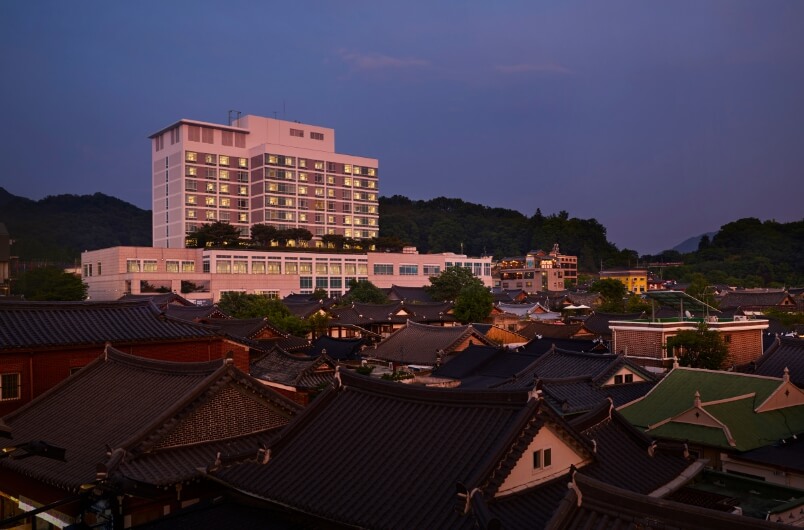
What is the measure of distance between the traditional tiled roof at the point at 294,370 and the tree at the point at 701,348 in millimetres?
19071

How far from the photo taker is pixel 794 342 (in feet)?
97.3

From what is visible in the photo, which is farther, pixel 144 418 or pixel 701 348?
pixel 701 348

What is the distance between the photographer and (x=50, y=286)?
3231 inches

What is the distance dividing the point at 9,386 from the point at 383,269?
106368mm

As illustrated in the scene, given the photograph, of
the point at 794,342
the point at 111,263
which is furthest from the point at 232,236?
the point at 794,342

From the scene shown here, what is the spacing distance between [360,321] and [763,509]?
5668 cm

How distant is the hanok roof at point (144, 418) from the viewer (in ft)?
47.3

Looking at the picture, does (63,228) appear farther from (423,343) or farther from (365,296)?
(423,343)

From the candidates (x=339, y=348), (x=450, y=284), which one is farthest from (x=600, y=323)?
(x=450, y=284)

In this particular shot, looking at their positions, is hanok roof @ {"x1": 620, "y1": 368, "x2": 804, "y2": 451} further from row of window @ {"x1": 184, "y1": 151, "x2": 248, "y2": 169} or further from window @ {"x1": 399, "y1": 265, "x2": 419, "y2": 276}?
row of window @ {"x1": 184, "y1": 151, "x2": 248, "y2": 169}

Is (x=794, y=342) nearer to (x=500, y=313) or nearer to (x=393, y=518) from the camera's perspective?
(x=393, y=518)

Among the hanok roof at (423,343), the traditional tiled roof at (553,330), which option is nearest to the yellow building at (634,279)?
the traditional tiled roof at (553,330)

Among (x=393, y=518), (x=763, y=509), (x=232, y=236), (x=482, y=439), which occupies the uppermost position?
(x=232, y=236)

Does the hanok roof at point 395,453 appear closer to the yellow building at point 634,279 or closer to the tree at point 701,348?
the tree at point 701,348
